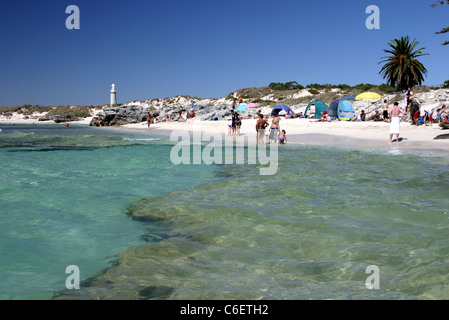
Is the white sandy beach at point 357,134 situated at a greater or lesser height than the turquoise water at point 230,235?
greater

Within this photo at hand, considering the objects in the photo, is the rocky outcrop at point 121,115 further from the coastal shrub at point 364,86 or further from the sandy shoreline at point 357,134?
the coastal shrub at point 364,86

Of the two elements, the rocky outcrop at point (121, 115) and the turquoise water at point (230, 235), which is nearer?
the turquoise water at point (230, 235)

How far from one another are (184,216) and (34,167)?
27.1 ft

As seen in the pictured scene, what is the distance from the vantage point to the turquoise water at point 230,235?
11.5 feet

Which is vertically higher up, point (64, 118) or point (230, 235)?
point (64, 118)

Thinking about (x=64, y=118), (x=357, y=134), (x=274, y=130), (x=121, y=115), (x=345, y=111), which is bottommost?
(x=357, y=134)

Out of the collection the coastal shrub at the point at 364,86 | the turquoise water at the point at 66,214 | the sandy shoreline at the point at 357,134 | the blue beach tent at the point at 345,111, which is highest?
the coastal shrub at the point at 364,86

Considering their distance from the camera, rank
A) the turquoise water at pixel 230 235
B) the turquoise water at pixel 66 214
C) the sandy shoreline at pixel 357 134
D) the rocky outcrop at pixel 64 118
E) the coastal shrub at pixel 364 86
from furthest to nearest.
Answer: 1. the rocky outcrop at pixel 64 118
2. the coastal shrub at pixel 364 86
3. the sandy shoreline at pixel 357 134
4. the turquoise water at pixel 66 214
5. the turquoise water at pixel 230 235

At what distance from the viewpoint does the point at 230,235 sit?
495cm

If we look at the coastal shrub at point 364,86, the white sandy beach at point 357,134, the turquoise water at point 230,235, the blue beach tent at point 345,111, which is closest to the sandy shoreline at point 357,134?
the white sandy beach at point 357,134

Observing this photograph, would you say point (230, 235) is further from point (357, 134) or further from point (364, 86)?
point (364, 86)

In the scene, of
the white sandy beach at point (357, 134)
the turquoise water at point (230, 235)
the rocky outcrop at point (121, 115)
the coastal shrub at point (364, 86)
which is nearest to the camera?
the turquoise water at point (230, 235)

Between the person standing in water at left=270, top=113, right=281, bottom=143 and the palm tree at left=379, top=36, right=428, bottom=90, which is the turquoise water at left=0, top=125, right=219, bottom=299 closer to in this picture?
the person standing in water at left=270, top=113, right=281, bottom=143

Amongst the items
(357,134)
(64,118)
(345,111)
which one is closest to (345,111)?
(345,111)
